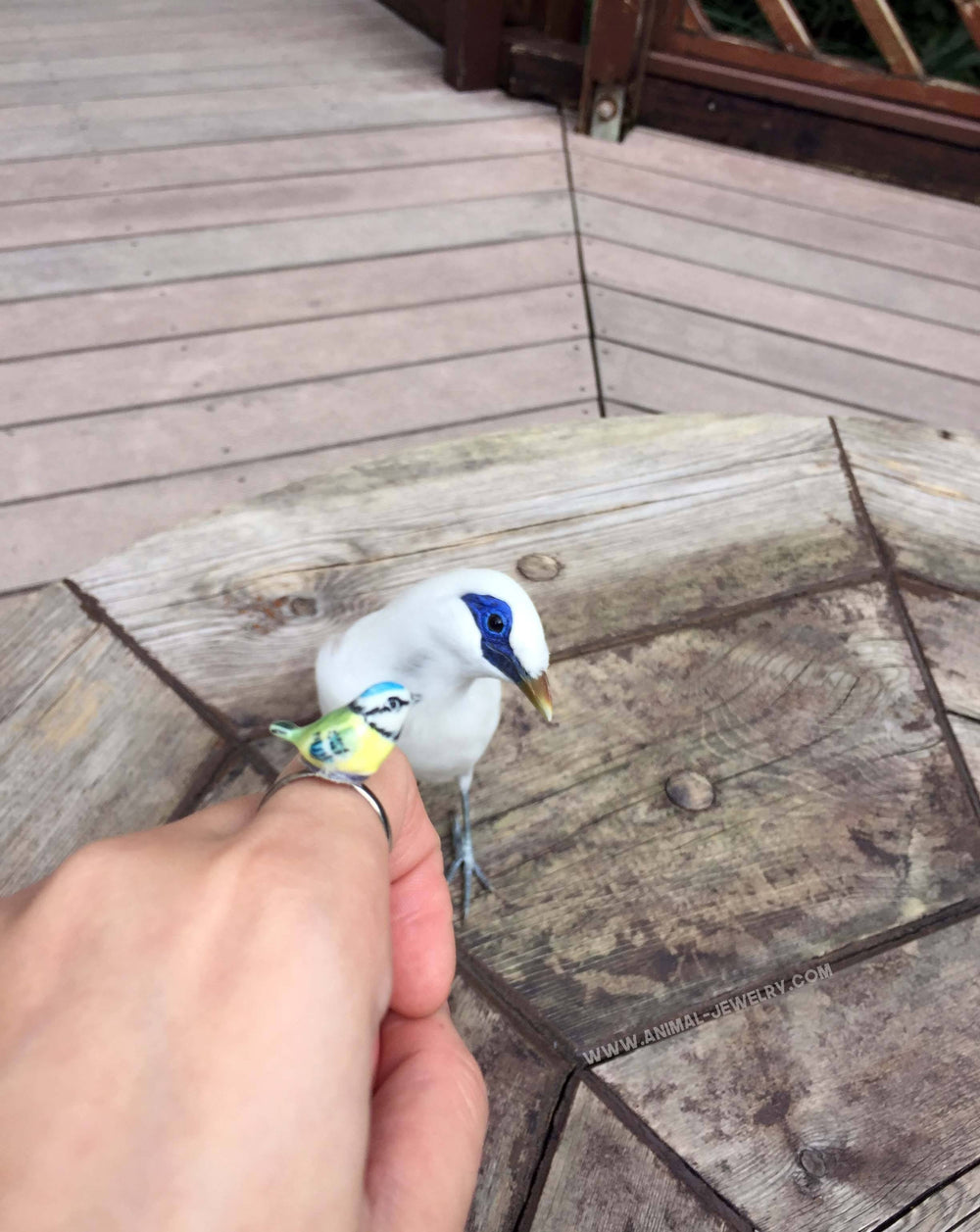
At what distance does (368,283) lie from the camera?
212 centimetres

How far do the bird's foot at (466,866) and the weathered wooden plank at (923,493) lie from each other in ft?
1.97

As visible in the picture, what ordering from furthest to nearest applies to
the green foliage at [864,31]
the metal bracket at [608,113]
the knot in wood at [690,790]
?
the green foliage at [864,31] → the metal bracket at [608,113] → the knot in wood at [690,790]

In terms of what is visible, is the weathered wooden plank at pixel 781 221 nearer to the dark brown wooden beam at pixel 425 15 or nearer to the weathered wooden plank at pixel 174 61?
the dark brown wooden beam at pixel 425 15

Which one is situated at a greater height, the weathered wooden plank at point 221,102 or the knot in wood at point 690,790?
the knot in wood at point 690,790

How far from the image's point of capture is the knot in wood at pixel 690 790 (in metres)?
0.87

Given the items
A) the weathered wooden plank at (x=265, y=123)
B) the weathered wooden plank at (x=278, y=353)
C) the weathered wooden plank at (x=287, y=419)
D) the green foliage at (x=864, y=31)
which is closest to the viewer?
the weathered wooden plank at (x=287, y=419)

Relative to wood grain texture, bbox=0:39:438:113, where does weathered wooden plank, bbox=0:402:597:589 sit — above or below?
below

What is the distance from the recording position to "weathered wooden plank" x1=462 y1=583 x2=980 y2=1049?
2.50 feet

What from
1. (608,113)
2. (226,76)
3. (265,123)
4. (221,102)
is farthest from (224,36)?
(608,113)

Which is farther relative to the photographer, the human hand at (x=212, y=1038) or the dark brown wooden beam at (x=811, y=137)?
the dark brown wooden beam at (x=811, y=137)

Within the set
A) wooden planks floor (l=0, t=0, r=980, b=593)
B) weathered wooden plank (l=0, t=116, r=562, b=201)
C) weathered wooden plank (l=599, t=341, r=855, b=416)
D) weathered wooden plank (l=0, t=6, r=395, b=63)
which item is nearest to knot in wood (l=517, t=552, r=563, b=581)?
wooden planks floor (l=0, t=0, r=980, b=593)

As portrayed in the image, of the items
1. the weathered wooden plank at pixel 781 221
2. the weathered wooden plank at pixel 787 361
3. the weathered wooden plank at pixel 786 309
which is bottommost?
the weathered wooden plank at pixel 787 361

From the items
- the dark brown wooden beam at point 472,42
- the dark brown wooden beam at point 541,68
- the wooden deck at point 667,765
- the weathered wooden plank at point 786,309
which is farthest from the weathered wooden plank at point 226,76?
the wooden deck at point 667,765

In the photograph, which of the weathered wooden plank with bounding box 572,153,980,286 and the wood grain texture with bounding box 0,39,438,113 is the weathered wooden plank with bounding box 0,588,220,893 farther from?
the wood grain texture with bounding box 0,39,438,113
